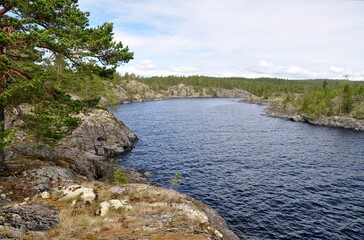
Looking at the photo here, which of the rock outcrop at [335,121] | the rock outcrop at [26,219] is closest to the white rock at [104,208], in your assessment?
the rock outcrop at [26,219]

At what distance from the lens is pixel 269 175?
4528cm

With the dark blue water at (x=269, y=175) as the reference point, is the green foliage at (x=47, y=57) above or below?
above

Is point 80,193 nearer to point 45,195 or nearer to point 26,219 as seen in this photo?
point 45,195

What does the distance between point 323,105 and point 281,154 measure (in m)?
69.4

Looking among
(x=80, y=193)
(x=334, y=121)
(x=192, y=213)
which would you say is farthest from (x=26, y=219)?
(x=334, y=121)

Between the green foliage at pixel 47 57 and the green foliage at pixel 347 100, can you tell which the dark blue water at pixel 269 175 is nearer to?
the green foliage at pixel 47 57

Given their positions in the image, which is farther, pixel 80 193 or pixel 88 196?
pixel 80 193

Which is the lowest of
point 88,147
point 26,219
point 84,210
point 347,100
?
Result: point 88,147

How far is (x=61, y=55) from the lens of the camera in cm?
2008

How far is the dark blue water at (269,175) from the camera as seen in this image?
30.0m

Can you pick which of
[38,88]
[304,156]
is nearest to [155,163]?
[304,156]

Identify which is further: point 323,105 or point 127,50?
point 323,105

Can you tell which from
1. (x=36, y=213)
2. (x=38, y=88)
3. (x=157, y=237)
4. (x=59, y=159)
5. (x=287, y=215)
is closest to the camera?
(x=157, y=237)

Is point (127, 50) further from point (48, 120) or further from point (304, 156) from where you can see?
point (304, 156)
